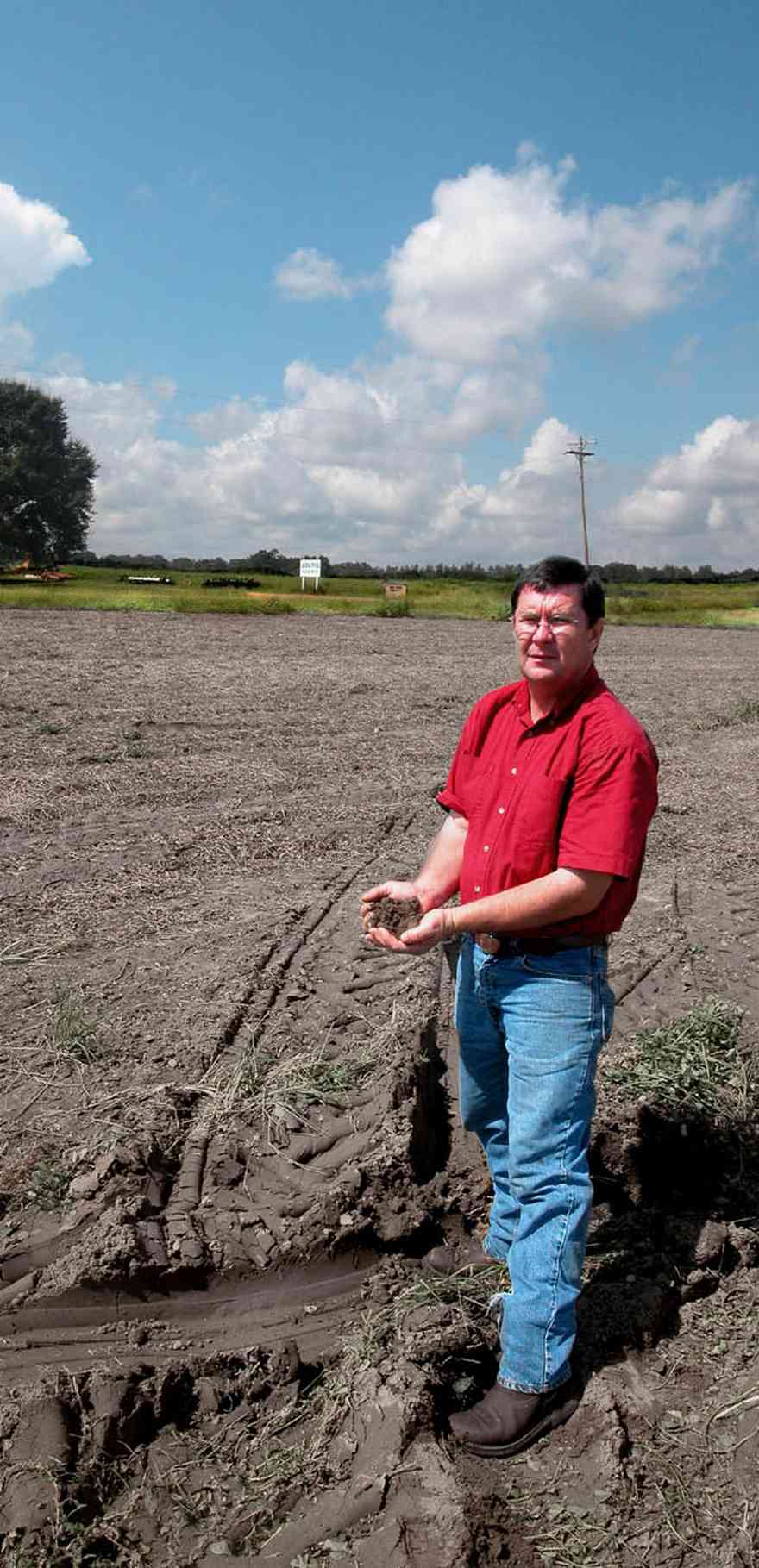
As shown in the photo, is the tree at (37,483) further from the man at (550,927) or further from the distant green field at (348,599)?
the man at (550,927)

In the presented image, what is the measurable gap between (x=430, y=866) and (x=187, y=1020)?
6.87 feet

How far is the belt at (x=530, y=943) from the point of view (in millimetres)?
3039

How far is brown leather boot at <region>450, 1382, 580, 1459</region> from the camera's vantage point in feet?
9.82

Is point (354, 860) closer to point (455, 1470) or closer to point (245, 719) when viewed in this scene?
point (455, 1470)

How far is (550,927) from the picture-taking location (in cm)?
303

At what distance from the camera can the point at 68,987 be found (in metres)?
5.56

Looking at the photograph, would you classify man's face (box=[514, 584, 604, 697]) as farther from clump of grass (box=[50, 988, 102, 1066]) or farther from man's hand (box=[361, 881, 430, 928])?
clump of grass (box=[50, 988, 102, 1066])

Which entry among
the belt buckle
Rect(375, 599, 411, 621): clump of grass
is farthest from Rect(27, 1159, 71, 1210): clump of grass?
Rect(375, 599, 411, 621): clump of grass

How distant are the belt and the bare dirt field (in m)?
1.15

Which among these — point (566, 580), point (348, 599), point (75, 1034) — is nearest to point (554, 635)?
point (566, 580)

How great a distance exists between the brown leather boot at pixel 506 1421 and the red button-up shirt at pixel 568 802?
122 centimetres

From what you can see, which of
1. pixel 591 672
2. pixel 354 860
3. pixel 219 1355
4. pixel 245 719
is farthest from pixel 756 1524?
pixel 245 719

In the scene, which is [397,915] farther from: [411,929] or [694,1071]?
[694,1071]

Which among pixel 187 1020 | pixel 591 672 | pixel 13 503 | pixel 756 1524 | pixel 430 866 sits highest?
pixel 13 503
